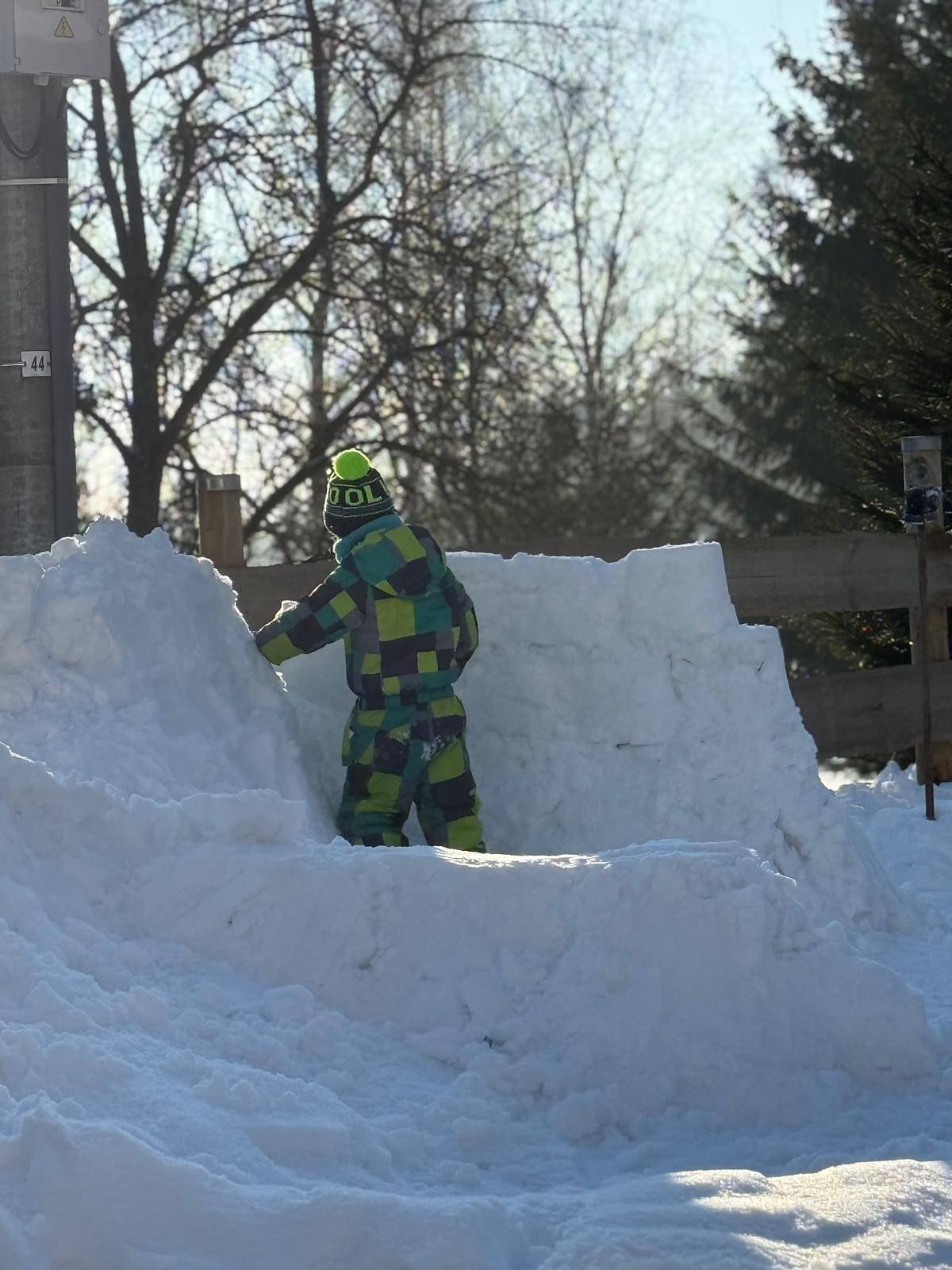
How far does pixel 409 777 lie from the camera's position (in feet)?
19.0

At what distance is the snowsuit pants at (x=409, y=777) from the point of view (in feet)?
19.0

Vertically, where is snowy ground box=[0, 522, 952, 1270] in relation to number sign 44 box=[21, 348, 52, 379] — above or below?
below

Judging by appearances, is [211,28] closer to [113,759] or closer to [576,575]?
[576,575]

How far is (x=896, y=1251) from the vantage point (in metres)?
2.93

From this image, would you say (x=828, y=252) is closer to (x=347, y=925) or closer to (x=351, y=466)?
(x=351, y=466)

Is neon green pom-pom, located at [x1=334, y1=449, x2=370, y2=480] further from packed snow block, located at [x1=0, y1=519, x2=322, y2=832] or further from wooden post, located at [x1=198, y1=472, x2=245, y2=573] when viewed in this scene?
wooden post, located at [x1=198, y1=472, x2=245, y2=573]

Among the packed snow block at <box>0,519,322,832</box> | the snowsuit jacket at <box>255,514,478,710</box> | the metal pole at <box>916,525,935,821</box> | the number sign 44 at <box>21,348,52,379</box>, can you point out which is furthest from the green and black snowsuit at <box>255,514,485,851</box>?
the metal pole at <box>916,525,935,821</box>

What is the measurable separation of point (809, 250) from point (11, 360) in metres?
14.0

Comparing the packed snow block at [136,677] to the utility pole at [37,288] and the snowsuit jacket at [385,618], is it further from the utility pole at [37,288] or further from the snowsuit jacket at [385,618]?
the utility pole at [37,288]

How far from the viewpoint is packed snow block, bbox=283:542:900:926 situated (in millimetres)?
6055

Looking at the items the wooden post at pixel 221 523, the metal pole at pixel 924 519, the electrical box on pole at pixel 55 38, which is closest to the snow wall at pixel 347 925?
the wooden post at pixel 221 523

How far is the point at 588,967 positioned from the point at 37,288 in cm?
355

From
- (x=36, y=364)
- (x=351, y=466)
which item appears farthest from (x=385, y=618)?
(x=36, y=364)

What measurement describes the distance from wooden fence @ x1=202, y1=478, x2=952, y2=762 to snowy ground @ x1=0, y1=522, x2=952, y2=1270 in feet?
6.00
